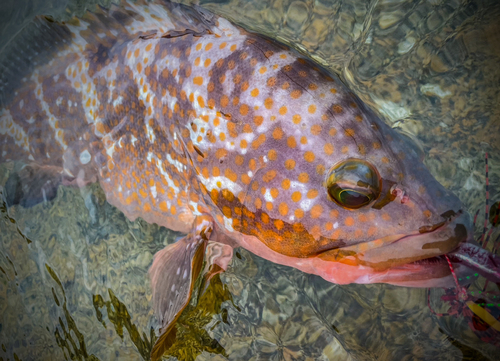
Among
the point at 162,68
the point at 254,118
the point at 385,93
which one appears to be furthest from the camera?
the point at 385,93

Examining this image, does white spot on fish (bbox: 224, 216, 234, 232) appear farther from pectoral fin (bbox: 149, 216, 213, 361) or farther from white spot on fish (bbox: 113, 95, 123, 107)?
white spot on fish (bbox: 113, 95, 123, 107)

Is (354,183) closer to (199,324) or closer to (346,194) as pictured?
(346,194)

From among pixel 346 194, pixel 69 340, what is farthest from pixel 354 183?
pixel 69 340

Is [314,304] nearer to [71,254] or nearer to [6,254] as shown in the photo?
[71,254]

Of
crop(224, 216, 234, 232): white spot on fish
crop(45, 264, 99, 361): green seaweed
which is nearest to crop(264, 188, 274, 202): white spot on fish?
crop(224, 216, 234, 232): white spot on fish

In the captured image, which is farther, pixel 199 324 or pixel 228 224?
pixel 199 324

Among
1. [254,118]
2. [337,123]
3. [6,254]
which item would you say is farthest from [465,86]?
[6,254]
